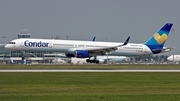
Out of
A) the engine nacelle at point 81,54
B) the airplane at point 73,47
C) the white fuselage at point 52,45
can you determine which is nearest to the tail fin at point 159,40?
the airplane at point 73,47

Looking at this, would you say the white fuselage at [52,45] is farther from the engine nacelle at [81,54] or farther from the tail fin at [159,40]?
the tail fin at [159,40]

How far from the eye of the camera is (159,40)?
299 feet

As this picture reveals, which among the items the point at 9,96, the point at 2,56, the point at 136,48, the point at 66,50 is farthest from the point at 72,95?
the point at 2,56

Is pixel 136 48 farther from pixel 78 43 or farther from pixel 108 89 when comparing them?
pixel 108 89

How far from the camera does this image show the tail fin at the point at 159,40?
3543 inches

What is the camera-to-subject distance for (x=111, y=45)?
83.8 metres

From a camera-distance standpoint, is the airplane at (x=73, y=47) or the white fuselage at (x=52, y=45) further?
the white fuselage at (x=52, y=45)

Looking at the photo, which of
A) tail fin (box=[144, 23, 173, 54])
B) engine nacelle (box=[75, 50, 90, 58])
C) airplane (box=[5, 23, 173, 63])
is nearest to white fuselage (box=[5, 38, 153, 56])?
airplane (box=[5, 23, 173, 63])

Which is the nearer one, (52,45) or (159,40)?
(52,45)

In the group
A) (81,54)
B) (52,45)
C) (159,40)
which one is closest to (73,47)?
(81,54)

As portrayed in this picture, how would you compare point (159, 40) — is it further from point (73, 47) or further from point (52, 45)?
point (52, 45)

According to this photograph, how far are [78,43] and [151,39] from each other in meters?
17.5

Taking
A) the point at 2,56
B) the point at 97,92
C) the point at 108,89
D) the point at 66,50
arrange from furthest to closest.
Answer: the point at 2,56, the point at 66,50, the point at 108,89, the point at 97,92

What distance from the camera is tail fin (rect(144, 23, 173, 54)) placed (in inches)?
3543
